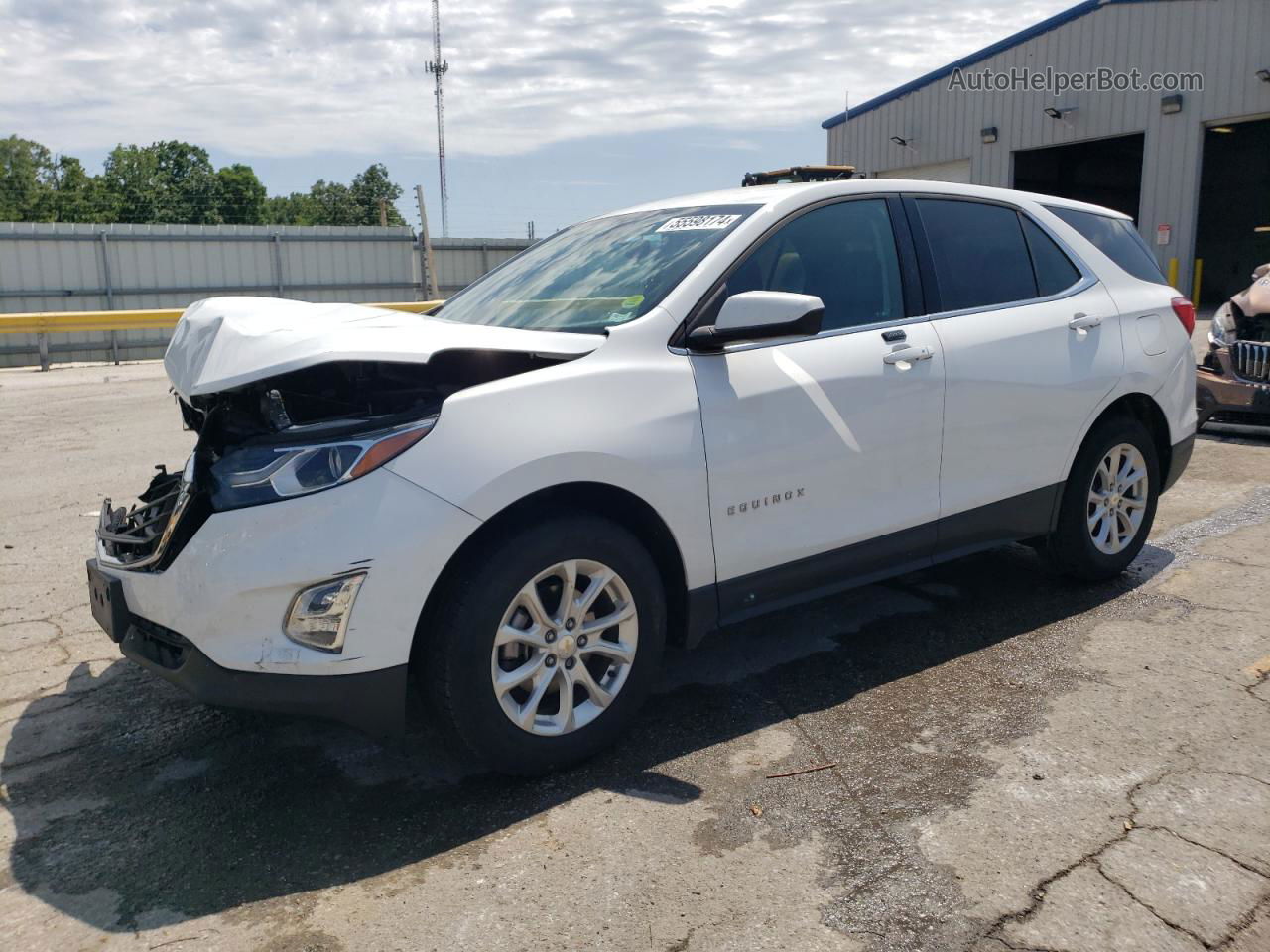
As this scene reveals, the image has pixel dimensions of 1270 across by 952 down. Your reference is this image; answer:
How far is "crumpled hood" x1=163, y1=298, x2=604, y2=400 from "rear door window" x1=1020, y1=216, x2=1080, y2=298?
2262 millimetres

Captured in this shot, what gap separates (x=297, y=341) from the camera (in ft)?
9.74

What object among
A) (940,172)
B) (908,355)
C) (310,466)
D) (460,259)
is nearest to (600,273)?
(908,355)

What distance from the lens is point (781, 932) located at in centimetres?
244

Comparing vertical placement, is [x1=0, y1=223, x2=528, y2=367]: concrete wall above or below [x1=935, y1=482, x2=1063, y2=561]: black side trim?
above

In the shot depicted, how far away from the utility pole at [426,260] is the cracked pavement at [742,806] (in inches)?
796

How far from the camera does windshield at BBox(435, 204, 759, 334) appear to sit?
352cm

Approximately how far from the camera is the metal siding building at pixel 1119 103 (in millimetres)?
19312

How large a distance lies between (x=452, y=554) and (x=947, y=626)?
2431mm

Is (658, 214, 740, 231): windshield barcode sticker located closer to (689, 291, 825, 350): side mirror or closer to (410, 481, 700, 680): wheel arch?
(689, 291, 825, 350): side mirror

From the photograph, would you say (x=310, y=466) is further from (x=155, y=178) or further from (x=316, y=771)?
(x=155, y=178)

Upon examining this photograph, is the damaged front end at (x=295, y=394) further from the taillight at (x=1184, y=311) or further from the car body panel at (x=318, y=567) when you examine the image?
the taillight at (x=1184, y=311)

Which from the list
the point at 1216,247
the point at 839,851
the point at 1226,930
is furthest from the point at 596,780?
the point at 1216,247

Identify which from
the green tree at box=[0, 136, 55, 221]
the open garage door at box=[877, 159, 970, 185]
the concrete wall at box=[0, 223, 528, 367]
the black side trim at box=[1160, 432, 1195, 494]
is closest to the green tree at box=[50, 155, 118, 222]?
the green tree at box=[0, 136, 55, 221]

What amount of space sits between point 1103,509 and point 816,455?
1913 mm
